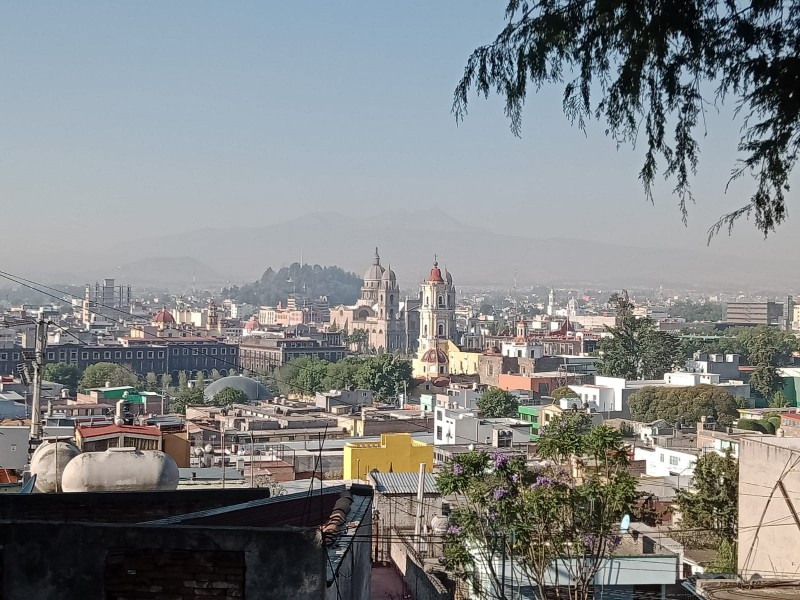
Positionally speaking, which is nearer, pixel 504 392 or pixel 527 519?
pixel 527 519

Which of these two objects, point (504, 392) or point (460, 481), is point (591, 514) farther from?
point (504, 392)

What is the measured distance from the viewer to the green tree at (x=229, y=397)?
45000mm

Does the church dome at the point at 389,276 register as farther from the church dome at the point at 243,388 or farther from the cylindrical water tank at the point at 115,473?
the cylindrical water tank at the point at 115,473

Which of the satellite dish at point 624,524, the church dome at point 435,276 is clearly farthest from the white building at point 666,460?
the church dome at point 435,276

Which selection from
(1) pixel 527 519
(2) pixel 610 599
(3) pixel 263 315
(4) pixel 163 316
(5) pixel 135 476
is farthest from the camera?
(3) pixel 263 315

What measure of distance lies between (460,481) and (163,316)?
267ft

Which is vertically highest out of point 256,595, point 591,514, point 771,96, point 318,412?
point 771,96

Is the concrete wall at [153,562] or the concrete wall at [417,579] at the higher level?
the concrete wall at [153,562]

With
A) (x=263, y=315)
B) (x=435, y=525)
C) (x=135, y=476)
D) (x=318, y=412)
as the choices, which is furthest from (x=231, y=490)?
(x=263, y=315)

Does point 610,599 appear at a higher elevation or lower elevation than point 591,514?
lower

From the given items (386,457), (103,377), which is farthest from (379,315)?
(386,457)

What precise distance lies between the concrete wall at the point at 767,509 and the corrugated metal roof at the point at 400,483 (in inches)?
189

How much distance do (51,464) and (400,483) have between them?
597 centimetres

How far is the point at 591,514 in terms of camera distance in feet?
24.2
